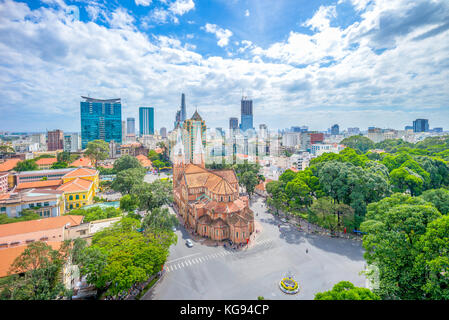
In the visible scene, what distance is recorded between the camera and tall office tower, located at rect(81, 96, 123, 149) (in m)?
111

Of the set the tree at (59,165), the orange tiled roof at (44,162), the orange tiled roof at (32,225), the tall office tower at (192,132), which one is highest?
the tall office tower at (192,132)

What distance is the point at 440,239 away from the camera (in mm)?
12484

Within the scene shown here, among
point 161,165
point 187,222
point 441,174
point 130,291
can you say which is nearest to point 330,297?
point 130,291

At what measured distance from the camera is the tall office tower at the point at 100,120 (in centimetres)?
11097

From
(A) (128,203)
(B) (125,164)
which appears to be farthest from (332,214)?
(B) (125,164)

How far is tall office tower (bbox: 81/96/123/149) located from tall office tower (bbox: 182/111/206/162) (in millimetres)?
66651

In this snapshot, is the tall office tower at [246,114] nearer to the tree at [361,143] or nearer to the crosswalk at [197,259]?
the tree at [361,143]

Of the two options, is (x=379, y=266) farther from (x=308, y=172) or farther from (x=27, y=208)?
(x=27, y=208)

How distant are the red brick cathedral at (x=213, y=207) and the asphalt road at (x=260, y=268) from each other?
2255 millimetres

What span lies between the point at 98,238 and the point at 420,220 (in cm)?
2636

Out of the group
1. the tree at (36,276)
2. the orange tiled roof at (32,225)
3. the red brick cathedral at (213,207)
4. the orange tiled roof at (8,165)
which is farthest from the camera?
the orange tiled roof at (8,165)

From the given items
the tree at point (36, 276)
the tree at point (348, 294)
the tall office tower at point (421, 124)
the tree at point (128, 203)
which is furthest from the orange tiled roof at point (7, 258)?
the tall office tower at point (421, 124)

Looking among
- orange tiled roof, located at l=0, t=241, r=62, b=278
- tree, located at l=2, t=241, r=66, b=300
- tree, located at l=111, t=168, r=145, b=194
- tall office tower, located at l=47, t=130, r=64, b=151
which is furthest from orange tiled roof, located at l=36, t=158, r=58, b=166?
tree, located at l=2, t=241, r=66, b=300

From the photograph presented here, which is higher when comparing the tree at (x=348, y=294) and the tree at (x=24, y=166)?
the tree at (x=24, y=166)
